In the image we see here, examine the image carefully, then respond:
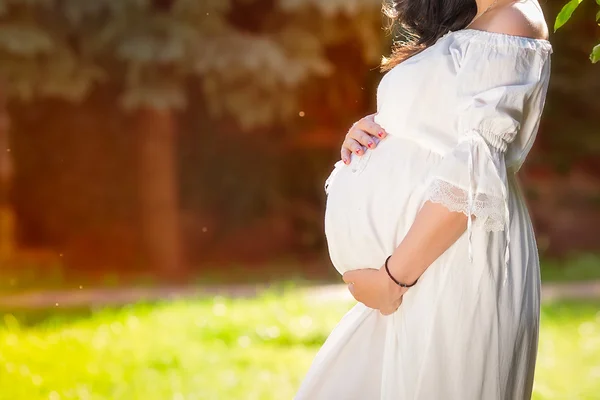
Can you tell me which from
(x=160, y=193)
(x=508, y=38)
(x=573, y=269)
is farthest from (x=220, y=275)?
(x=508, y=38)

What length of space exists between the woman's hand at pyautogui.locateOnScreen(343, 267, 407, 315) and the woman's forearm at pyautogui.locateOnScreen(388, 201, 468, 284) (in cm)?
5

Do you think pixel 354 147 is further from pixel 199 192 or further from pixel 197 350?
pixel 199 192

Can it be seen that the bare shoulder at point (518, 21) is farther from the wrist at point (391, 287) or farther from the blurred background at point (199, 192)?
the blurred background at point (199, 192)

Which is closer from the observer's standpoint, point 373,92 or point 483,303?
point 483,303

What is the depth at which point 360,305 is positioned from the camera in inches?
103

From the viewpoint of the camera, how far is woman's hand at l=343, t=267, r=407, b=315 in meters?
2.38

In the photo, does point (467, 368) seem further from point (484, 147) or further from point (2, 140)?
point (2, 140)

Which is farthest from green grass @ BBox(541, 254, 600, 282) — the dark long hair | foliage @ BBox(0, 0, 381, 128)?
the dark long hair

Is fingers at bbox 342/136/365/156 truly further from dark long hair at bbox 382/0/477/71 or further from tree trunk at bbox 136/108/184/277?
tree trunk at bbox 136/108/184/277

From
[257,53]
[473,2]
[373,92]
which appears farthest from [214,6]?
[473,2]

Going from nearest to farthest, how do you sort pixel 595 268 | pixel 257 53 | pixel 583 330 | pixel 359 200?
pixel 359 200, pixel 583 330, pixel 257 53, pixel 595 268

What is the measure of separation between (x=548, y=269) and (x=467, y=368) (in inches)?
391

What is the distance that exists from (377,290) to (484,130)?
1.62 ft

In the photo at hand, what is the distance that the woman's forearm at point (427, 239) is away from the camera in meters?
2.27
